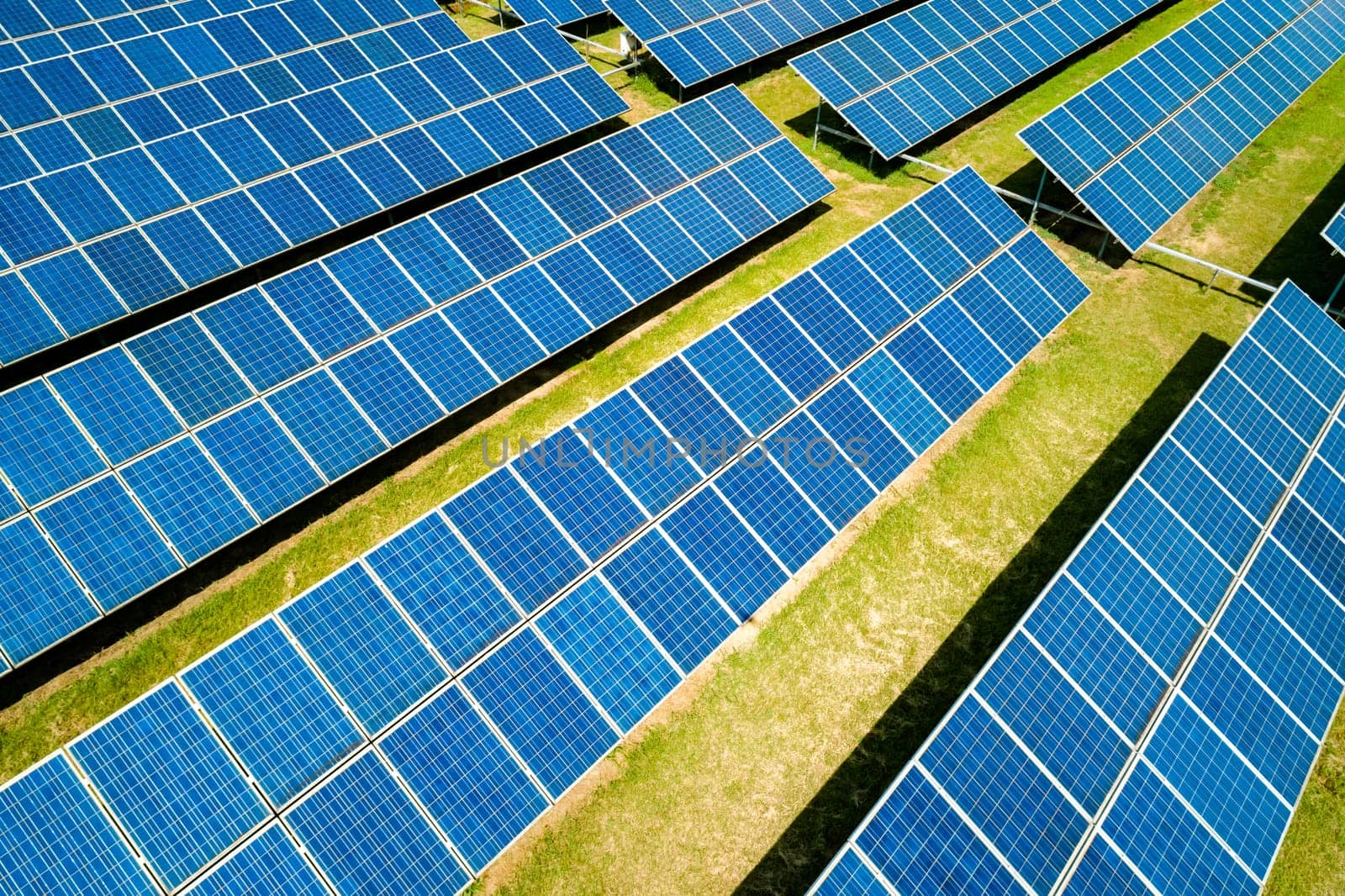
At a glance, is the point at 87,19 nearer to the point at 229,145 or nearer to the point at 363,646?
the point at 229,145

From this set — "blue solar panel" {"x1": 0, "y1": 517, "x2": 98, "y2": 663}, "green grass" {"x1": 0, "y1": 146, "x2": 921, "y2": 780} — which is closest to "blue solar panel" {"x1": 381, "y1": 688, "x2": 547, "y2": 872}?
"green grass" {"x1": 0, "y1": 146, "x2": 921, "y2": 780}

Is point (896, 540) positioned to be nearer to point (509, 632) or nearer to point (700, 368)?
point (700, 368)

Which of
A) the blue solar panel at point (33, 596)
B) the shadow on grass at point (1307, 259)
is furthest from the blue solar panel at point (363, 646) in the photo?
the shadow on grass at point (1307, 259)

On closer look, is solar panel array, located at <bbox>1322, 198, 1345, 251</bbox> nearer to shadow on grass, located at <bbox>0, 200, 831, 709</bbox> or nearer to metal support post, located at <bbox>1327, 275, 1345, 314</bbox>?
metal support post, located at <bbox>1327, 275, 1345, 314</bbox>

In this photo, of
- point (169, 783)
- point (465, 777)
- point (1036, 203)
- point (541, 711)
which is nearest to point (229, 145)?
point (169, 783)

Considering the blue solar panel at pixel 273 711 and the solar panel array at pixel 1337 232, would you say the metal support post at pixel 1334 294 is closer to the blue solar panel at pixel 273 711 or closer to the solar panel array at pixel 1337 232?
the solar panel array at pixel 1337 232

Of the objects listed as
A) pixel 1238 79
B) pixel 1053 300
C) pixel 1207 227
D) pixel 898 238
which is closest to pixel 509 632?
pixel 898 238
